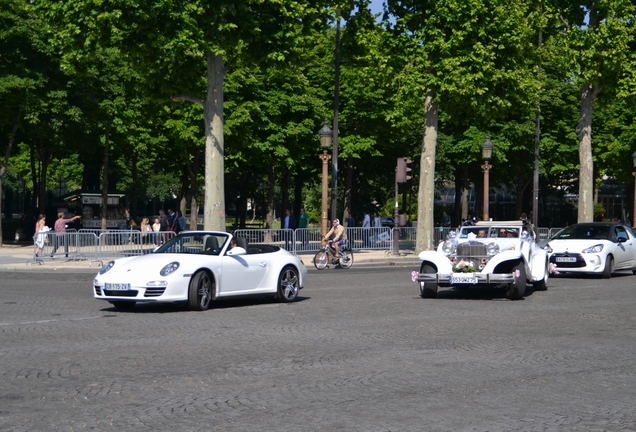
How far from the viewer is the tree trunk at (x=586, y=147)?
140 feet

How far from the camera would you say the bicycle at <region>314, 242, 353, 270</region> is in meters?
32.3

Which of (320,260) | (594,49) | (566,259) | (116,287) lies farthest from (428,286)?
→ (594,49)

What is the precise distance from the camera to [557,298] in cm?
1995

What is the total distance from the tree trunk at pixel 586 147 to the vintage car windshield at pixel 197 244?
2839 centimetres

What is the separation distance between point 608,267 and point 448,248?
8.55 metres

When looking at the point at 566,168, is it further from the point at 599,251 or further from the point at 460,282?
the point at 460,282

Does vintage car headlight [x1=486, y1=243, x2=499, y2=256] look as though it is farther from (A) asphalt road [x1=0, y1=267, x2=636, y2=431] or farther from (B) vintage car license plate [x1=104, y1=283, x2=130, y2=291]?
(B) vintage car license plate [x1=104, y1=283, x2=130, y2=291]

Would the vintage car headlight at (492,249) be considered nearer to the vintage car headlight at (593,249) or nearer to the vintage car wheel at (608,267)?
the vintage car headlight at (593,249)

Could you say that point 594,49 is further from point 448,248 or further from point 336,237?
point 448,248

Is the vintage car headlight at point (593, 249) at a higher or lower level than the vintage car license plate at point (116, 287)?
higher

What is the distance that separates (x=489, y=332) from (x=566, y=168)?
45.7 metres

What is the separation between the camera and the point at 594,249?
26.3m

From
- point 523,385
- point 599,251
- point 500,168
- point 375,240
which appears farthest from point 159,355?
→ point 500,168

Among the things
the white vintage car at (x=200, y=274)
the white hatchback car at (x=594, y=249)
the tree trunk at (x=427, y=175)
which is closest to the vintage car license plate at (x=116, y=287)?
the white vintage car at (x=200, y=274)
